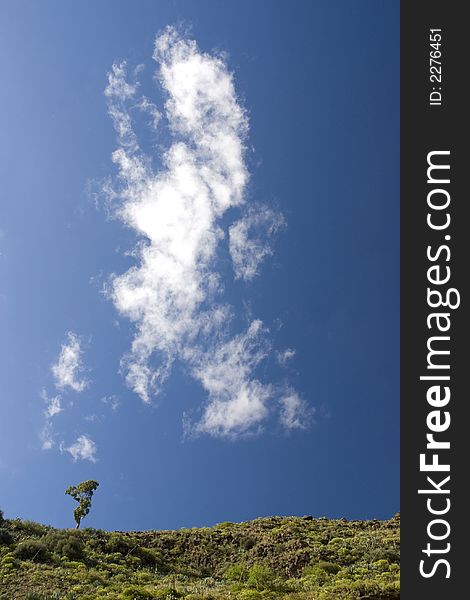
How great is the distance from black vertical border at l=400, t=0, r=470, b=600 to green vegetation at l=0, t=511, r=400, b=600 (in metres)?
10.9

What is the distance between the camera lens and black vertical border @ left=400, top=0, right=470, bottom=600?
1106cm

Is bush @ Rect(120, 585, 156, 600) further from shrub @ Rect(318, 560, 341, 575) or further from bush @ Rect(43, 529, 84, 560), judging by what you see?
Answer: shrub @ Rect(318, 560, 341, 575)

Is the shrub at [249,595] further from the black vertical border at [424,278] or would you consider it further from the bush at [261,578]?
Result: the black vertical border at [424,278]

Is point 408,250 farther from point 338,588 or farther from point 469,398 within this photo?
point 338,588

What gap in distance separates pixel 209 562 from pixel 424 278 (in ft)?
96.6

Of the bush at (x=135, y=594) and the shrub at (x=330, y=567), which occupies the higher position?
the shrub at (x=330, y=567)

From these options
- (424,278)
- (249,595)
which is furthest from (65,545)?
(424,278)

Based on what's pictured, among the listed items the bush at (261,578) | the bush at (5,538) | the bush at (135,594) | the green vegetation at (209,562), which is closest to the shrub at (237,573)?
the green vegetation at (209,562)

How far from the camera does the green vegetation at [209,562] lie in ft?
73.4

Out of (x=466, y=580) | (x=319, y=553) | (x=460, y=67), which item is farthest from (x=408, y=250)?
(x=319, y=553)

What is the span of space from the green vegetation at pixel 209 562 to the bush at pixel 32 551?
0.06m

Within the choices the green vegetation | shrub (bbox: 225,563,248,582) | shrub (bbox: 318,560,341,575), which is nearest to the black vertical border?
the green vegetation

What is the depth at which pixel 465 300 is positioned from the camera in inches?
470

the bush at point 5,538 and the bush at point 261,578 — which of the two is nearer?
the bush at point 261,578
